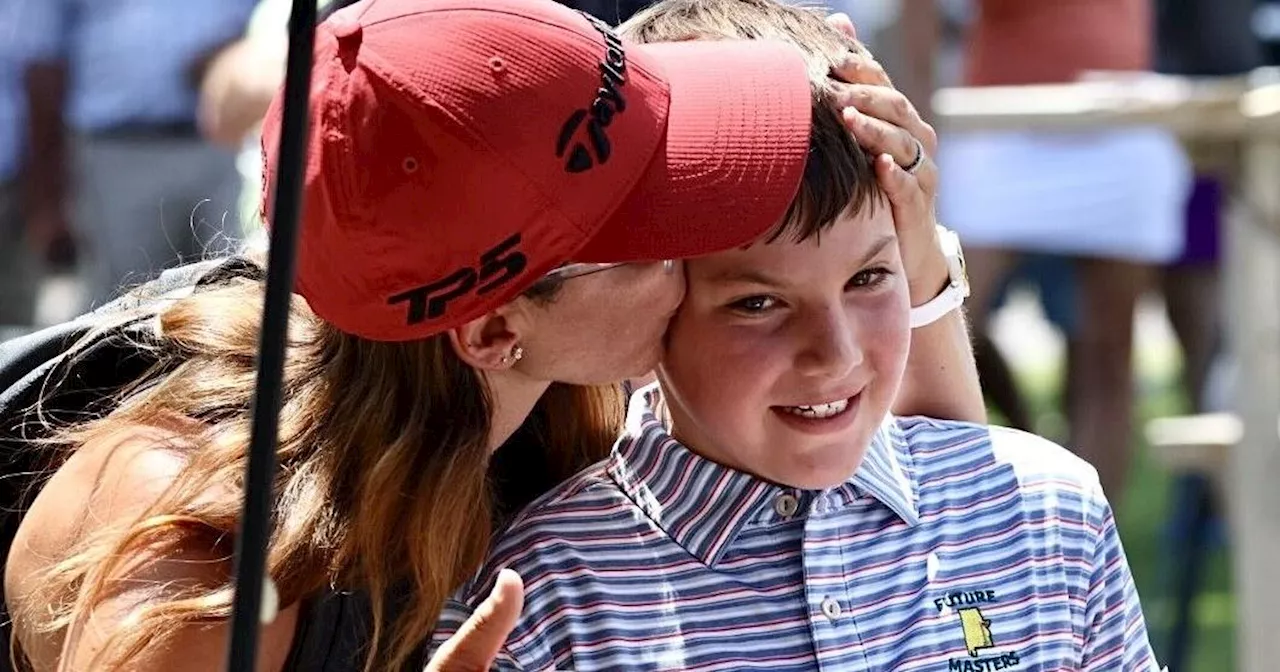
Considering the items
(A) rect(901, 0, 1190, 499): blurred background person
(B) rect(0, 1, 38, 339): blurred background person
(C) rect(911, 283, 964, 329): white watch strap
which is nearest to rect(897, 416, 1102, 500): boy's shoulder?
(C) rect(911, 283, 964, 329): white watch strap

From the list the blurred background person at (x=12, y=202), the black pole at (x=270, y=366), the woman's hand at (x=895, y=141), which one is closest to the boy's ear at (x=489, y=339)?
the woman's hand at (x=895, y=141)

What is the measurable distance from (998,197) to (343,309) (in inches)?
130

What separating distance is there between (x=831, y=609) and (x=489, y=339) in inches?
14.2

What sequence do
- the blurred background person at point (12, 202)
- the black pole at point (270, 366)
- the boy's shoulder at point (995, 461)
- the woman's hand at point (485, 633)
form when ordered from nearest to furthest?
the black pole at point (270, 366) → the woman's hand at point (485, 633) → the boy's shoulder at point (995, 461) → the blurred background person at point (12, 202)

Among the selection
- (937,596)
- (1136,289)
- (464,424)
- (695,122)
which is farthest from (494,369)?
(1136,289)

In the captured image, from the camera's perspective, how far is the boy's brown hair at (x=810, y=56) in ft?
5.53

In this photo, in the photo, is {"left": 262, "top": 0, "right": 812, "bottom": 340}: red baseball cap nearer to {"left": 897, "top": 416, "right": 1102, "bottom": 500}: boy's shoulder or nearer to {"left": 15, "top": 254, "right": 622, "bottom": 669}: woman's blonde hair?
{"left": 15, "top": 254, "right": 622, "bottom": 669}: woman's blonde hair

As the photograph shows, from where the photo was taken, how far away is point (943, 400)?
6.52ft

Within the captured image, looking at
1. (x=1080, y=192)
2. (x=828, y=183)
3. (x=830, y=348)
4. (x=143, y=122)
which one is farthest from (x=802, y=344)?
(x=143, y=122)

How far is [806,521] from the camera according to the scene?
1.75 m

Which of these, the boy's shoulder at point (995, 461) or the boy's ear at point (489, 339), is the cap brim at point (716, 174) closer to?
the boy's ear at point (489, 339)

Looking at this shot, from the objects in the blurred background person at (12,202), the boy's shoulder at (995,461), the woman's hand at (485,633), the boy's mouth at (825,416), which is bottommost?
the blurred background person at (12,202)

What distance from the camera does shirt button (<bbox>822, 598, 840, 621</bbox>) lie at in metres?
1.70

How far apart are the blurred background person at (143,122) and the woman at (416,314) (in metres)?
2.83
